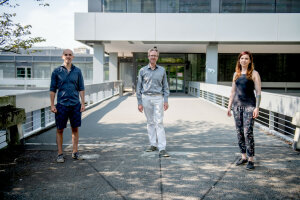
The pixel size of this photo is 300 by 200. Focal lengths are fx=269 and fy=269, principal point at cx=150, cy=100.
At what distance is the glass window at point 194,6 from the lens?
18719 millimetres

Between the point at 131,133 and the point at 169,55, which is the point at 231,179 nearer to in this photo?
the point at 131,133

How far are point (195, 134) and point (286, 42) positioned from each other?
1460cm

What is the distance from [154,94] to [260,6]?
55.1 feet

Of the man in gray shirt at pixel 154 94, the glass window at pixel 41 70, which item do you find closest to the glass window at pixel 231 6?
the man in gray shirt at pixel 154 94

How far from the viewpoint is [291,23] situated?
17.5 m

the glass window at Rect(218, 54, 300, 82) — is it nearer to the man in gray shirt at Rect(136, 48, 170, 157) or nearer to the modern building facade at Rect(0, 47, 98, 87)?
the modern building facade at Rect(0, 47, 98, 87)

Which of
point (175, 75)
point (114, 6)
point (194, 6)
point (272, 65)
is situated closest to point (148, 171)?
point (114, 6)

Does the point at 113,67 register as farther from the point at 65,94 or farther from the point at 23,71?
the point at 65,94

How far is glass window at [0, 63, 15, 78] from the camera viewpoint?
39.6 m

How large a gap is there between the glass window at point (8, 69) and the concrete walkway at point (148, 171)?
37703mm

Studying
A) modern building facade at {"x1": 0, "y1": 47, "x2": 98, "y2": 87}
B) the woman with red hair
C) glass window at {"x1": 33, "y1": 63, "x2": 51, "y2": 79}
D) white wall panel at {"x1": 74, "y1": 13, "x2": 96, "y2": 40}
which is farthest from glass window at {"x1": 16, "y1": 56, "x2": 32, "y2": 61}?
the woman with red hair

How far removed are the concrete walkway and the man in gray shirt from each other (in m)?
0.44

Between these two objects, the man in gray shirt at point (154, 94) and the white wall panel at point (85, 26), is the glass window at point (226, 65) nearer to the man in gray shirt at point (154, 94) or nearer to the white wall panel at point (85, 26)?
the white wall panel at point (85, 26)

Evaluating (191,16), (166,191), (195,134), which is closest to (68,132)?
(195,134)
